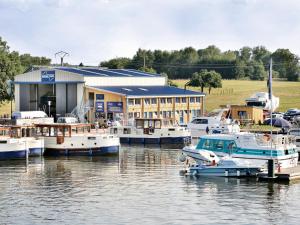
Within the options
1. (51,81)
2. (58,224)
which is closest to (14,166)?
(58,224)

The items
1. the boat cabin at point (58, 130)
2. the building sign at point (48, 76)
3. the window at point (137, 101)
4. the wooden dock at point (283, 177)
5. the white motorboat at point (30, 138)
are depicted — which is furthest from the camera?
the building sign at point (48, 76)

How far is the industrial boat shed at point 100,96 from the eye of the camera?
11100 cm

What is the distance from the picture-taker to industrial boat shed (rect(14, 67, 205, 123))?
111000 millimetres

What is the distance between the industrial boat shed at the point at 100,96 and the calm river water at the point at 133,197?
125ft

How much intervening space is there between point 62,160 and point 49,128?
18.4ft

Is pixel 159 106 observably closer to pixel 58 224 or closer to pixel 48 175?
pixel 48 175

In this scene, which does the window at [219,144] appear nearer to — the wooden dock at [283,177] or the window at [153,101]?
the wooden dock at [283,177]

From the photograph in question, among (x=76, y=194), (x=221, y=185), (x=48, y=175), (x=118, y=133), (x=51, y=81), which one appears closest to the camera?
(x=76, y=194)

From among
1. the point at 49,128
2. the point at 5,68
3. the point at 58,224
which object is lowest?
the point at 58,224

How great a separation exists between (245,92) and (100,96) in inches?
2222

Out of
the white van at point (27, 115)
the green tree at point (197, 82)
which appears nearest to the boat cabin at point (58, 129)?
the white van at point (27, 115)

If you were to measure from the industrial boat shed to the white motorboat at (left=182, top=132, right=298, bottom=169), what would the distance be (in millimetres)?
40675

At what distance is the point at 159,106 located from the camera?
11494cm

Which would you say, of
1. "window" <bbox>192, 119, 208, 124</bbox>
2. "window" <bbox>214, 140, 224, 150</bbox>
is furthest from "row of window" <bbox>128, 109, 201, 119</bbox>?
"window" <bbox>214, 140, 224, 150</bbox>
